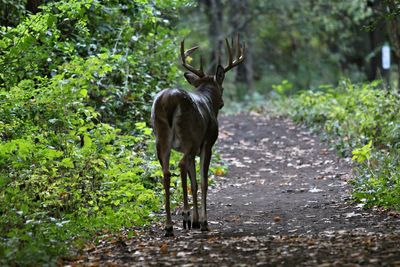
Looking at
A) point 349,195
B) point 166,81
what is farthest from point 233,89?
point 349,195

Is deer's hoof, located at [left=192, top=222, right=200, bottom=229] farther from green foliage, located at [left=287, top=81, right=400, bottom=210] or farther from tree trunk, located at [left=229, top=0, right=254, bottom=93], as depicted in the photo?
tree trunk, located at [left=229, top=0, right=254, bottom=93]

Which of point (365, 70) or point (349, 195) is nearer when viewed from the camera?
point (349, 195)

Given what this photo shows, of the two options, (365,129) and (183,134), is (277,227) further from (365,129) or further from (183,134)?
(365,129)

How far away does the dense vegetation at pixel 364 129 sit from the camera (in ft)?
34.9

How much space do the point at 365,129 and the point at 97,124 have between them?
6871 millimetres

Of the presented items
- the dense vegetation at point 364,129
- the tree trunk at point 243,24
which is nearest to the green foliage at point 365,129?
the dense vegetation at point 364,129

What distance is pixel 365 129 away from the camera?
16.0 metres

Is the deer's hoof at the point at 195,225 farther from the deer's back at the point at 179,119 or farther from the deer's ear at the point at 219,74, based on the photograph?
the deer's ear at the point at 219,74

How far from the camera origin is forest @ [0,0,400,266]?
8.62 metres

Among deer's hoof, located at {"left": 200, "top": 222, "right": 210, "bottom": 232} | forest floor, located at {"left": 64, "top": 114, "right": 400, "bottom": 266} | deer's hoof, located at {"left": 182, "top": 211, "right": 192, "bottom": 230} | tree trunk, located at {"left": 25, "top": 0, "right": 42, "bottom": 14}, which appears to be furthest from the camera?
tree trunk, located at {"left": 25, "top": 0, "right": 42, "bottom": 14}

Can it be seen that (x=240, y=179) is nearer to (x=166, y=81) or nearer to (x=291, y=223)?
(x=166, y=81)

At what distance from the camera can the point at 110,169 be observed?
10023mm

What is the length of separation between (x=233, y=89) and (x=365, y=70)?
6.98 meters

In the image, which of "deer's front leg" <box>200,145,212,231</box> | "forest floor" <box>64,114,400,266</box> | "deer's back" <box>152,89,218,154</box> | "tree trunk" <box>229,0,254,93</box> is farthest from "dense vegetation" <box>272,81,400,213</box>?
"tree trunk" <box>229,0,254,93</box>
